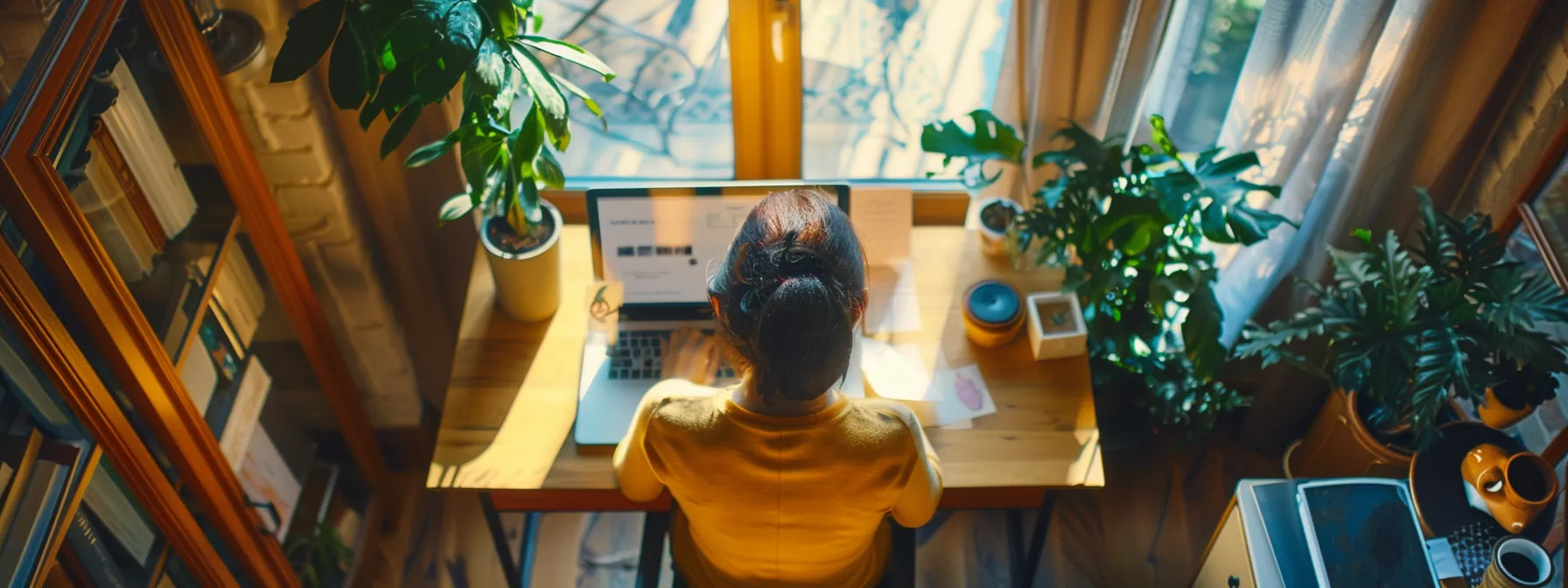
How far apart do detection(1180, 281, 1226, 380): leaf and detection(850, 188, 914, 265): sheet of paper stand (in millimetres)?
509

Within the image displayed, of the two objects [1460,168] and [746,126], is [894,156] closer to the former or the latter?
[746,126]

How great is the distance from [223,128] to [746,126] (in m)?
0.91

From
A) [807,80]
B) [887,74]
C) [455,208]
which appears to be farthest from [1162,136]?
[455,208]

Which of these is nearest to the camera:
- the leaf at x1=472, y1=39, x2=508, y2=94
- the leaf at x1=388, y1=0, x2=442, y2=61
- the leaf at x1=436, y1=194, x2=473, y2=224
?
the leaf at x1=388, y1=0, x2=442, y2=61

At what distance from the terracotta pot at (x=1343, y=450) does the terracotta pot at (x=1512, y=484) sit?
0.76 ft

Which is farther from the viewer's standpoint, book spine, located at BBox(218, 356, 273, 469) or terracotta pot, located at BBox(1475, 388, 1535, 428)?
terracotta pot, located at BBox(1475, 388, 1535, 428)

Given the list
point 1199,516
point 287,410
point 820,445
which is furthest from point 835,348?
point 1199,516

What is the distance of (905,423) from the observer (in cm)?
141

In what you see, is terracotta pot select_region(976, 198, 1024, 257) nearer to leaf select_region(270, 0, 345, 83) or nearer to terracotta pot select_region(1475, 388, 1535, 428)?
terracotta pot select_region(1475, 388, 1535, 428)

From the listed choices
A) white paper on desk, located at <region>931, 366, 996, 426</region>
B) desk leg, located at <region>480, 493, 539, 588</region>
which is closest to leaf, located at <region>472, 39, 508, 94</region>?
desk leg, located at <region>480, 493, 539, 588</region>

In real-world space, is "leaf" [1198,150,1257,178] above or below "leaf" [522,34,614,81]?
above

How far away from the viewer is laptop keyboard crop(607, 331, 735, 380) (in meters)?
1.84

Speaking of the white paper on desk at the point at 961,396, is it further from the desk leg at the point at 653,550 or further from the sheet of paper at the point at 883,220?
the desk leg at the point at 653,550

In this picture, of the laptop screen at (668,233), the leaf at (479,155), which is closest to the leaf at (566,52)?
the leaf at (479,155)
